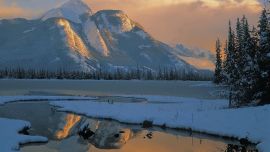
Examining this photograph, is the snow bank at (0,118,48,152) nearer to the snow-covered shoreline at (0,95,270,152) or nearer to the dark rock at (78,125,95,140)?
the dark rock at (78,125,95,140)

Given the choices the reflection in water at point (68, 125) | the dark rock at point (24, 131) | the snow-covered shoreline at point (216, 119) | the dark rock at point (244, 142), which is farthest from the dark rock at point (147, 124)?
the dark rock at point (244, 142)

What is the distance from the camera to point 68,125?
50.6m

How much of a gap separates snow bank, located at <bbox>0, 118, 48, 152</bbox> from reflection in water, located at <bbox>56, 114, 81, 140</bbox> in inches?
144

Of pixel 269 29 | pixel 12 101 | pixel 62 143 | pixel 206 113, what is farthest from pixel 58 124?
pixel 12 101

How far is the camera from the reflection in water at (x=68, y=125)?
43.9 metres

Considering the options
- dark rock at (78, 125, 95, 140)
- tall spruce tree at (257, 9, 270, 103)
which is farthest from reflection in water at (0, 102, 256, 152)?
tall spruce tree at (257, 9, 270, 103)

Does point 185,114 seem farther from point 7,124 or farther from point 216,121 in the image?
point 7,124

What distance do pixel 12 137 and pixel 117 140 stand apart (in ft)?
31.2

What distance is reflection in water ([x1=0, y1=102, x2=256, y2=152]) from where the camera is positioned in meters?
36.2

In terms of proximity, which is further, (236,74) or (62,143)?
(236,74)

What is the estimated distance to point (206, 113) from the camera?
1909 inches

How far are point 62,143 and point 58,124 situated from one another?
1326cm

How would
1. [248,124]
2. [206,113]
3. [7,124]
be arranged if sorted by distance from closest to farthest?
[248,124], [7,124], [206,113]

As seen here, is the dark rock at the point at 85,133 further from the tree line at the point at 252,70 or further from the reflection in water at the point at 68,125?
the tree line at the point at 252,70
